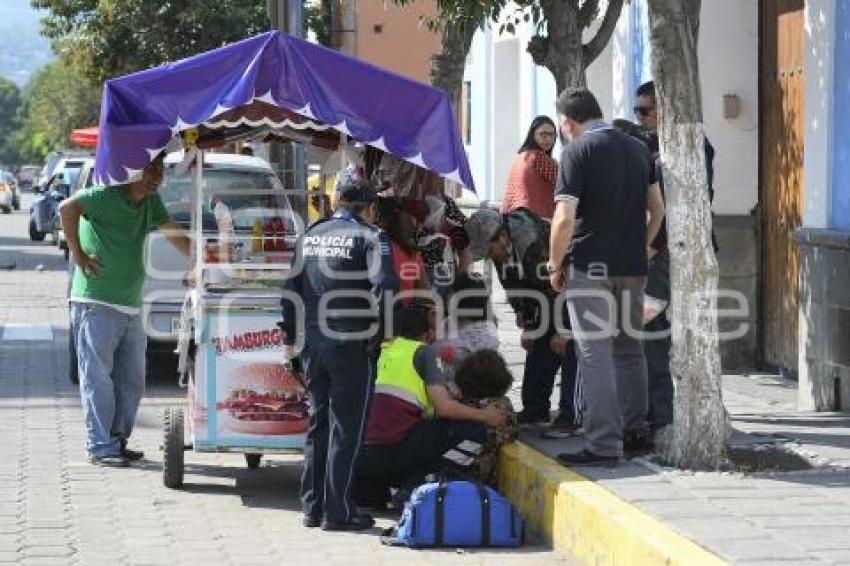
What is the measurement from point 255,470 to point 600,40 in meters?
4.33

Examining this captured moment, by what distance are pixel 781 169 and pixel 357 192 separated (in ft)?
18.8

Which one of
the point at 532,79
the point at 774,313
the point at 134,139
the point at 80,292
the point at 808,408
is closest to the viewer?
the point at 134,139

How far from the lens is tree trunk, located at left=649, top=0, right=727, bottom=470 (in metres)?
9.09

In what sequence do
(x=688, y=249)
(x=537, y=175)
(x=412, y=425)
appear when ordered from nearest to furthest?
1. (x=688, y=249)
2. (x=412, y=425)
3. (x=537, y=175)

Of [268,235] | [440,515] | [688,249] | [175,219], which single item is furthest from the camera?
[175,219]

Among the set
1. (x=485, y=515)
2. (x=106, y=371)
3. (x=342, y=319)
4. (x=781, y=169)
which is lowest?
(x=485, y=515)

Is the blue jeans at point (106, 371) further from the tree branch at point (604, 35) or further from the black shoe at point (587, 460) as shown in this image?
the tree branch at point (604, 35)

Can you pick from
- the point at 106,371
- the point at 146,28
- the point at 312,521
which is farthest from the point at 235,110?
the point at 146,28

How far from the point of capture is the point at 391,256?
357 inches

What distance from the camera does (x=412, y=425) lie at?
Answer: 9547mm

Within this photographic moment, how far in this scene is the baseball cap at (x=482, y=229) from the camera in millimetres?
10656

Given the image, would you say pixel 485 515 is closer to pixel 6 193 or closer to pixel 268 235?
pixel 268 235

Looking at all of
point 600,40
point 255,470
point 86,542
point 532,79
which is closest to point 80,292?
point 255,470

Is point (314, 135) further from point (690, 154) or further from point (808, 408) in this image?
point (808, 408)
